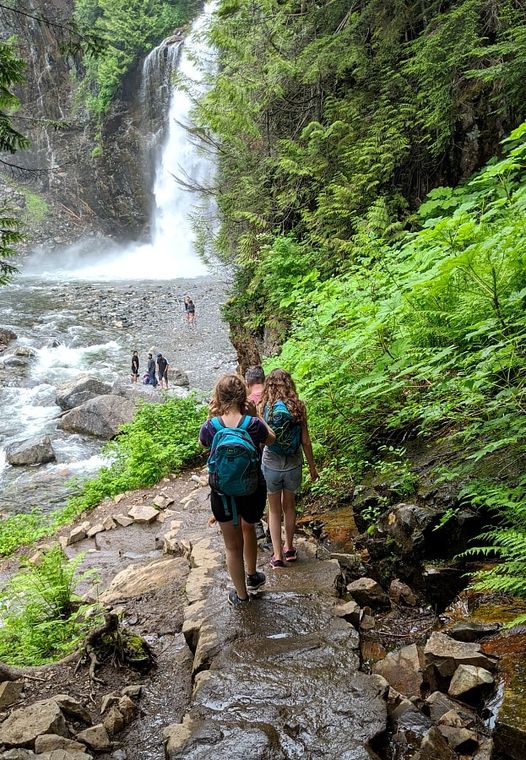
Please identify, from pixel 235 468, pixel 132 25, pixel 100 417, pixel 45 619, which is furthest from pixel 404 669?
pixel 132 25

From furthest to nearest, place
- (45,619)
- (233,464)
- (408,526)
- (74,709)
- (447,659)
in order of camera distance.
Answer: (45,619)
(408,526)
(233,464)
(74,709)
(447,659)

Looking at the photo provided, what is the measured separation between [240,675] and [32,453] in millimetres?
10902

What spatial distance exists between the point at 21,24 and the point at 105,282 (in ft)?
80.9

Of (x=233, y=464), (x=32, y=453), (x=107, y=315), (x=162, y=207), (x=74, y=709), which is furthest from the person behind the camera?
(x=162, y=207)

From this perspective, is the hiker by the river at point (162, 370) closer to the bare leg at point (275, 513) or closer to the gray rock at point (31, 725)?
the bare leg at point (275, 513)

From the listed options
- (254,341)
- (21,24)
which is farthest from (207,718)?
(21,24)

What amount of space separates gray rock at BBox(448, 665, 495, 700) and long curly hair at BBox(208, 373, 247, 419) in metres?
1.89

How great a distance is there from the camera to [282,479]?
4066mm

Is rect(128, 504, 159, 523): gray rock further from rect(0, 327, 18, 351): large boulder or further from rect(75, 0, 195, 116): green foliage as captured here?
rect(75, 0, 195, 116): green foliage

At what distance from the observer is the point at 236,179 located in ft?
37.3

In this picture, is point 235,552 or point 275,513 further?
point 275,513

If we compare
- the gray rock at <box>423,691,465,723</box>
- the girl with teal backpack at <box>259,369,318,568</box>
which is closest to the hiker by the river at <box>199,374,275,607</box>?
the girl with teal backpack at <box>259,369,318,568</box>

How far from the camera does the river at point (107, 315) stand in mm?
12930

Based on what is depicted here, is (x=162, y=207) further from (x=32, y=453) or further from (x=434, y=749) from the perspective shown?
(x=434, y=749)
